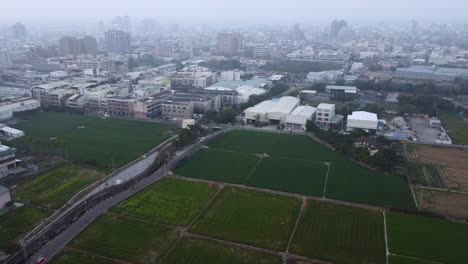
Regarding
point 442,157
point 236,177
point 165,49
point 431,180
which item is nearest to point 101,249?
point 236,177

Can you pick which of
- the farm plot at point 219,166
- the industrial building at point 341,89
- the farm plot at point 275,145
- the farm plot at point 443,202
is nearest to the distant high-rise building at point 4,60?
the farm plot at point 275,145

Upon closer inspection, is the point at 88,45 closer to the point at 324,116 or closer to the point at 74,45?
the point at 74,45

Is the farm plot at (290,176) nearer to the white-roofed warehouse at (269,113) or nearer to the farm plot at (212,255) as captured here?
the farm plot at (212,255)

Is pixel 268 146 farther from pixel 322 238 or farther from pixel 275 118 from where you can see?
pixel 322 238

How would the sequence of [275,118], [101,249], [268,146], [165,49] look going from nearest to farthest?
[101,249] → [268,146] → [275,118] → [165,49]

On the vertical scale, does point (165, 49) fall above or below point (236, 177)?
above

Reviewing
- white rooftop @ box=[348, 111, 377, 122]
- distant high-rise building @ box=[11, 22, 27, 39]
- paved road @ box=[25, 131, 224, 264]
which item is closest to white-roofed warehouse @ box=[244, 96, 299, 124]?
white rooftop @ box=[348, 111, 377, 122]

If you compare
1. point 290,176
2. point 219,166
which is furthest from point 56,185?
point 290,176
